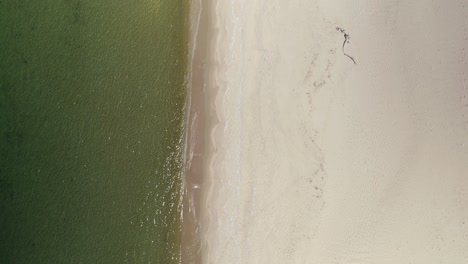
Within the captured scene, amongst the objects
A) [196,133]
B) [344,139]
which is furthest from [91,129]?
[344,139]

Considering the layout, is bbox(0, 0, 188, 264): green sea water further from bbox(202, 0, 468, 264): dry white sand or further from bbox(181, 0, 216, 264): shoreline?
bbox(202, 0, 468, 264): dry white sand

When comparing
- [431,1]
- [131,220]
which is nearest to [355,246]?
[131,220]

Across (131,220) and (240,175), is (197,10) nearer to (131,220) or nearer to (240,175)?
(240,175)

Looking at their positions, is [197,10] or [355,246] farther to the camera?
[197,10]

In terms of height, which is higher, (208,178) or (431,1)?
(431,1)

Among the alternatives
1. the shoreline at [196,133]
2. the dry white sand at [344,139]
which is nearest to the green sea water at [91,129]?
the shoreline at [196,133]

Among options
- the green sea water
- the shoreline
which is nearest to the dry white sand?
the shoreline
